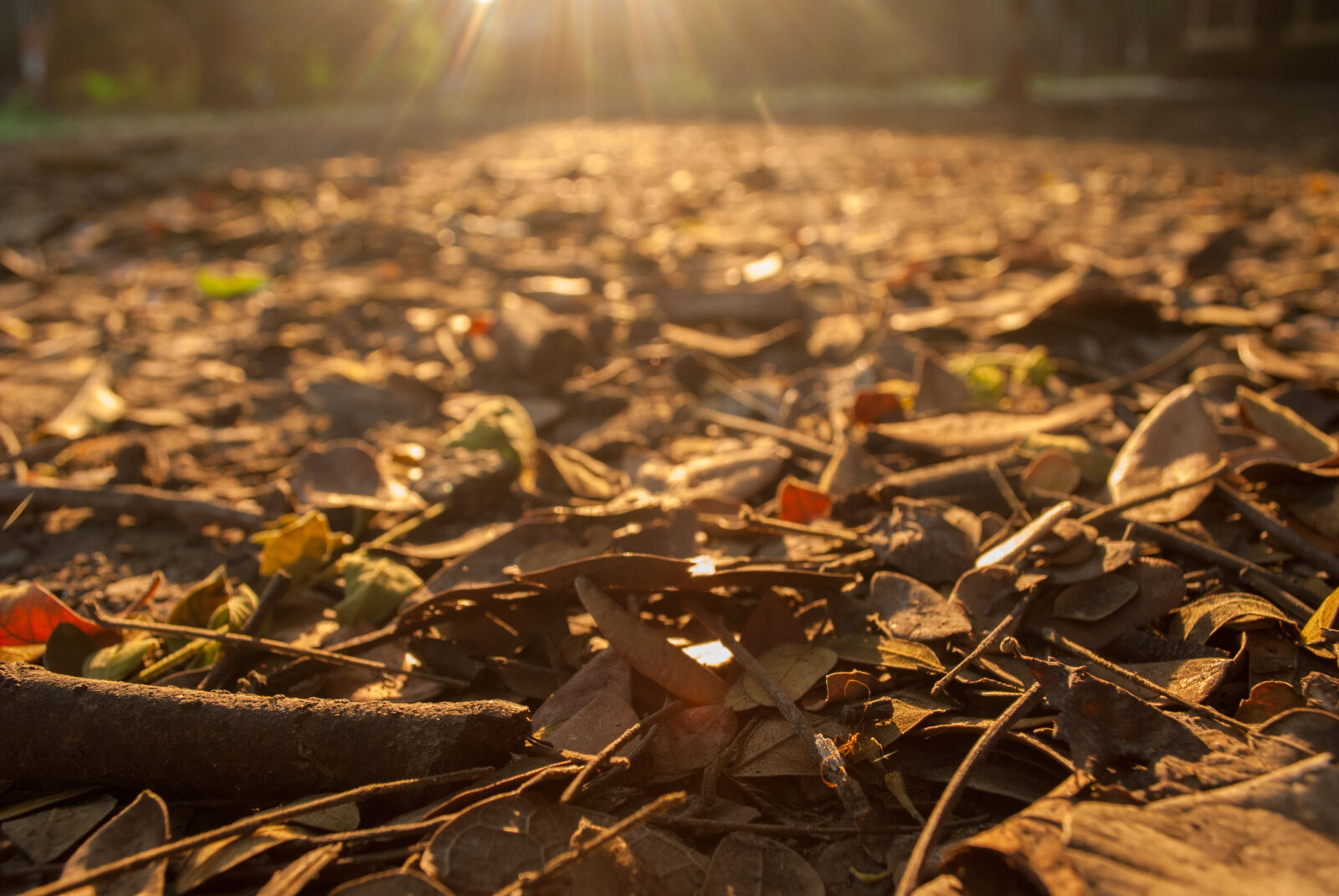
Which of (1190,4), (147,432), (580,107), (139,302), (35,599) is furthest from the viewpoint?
(1190,4)

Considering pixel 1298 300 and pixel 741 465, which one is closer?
pixel 741 465

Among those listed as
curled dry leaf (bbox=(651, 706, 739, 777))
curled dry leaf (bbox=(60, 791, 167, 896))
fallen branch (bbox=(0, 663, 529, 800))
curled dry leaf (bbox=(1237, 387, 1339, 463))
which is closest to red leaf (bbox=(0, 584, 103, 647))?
fallen branch (bbox=(0, 663, 529, 800))

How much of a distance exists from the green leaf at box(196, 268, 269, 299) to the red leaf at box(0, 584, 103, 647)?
1780 millimetres

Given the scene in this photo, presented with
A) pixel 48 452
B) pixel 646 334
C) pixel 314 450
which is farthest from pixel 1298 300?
pixel 48 452

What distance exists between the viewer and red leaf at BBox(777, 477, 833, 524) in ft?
4.11

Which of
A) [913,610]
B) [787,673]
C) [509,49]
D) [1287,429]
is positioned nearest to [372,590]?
[787,673]

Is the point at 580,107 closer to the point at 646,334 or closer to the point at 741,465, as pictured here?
the point at 646,334

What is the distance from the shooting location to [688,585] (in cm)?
97

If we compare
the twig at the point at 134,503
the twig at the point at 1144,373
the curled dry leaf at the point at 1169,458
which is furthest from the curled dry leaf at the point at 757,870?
the twig at the point at 1144,373

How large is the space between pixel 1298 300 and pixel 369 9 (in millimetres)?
16844

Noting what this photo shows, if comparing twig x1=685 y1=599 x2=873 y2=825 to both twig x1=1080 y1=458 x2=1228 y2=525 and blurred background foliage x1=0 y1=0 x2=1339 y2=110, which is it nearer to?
twig x1=1080 y1=458 x2=1228 y2=525

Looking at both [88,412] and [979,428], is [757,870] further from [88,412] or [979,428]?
[88,412]

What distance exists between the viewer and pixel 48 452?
5.11 ft

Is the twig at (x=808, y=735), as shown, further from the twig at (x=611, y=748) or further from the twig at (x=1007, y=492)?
the twig at (x=1007, y=492)
